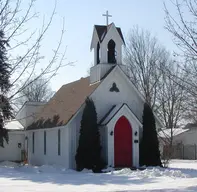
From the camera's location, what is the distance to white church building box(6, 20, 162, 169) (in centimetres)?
2706

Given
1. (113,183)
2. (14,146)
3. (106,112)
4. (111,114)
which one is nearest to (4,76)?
(113,183)

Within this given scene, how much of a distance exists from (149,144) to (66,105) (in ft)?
21.2

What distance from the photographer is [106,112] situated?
92.8 ft

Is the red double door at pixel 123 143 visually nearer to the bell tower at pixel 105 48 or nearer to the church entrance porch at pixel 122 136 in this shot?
the church entrance porch at pixel 122 136

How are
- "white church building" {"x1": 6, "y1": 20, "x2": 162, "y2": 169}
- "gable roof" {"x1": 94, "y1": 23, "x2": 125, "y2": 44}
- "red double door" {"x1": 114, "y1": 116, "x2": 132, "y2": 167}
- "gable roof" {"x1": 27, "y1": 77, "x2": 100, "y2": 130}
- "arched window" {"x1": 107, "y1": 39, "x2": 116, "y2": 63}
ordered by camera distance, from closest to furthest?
"white church building" {"x1": 6, "y1": 20, "x2": 162, "y2": 169} → "red double door" {"x1": 114, "y1": 116, "x2": 132, "y2": 167} → "gable roof" {"x1": 27, "y1": 77, "x2": 100, "y2": 130} → "gable roof" {"x1": 94, "y1": 23, "x2": 125, "y2": 44} → "arched window" {"x1": 107, "y1": 39, "x2": 116, "y2": 63}

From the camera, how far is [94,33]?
2988 centimetres

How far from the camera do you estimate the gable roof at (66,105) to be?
2795cm

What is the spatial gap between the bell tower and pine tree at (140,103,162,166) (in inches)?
149

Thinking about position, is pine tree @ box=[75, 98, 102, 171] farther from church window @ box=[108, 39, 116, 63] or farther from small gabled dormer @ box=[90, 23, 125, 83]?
church window @ box=[108, 39, 116, 63]

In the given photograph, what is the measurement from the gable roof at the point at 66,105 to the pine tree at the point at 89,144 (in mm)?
1214

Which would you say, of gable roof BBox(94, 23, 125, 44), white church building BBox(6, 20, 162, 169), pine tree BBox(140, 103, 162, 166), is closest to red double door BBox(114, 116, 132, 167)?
white church building BBox(6, 20, 162, 169)

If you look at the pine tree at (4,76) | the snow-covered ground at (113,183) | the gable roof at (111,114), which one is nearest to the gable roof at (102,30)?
the gable roof at (111,114)

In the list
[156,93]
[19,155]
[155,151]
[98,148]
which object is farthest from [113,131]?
[156,93]

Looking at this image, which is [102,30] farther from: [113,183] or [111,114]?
[113,183]
